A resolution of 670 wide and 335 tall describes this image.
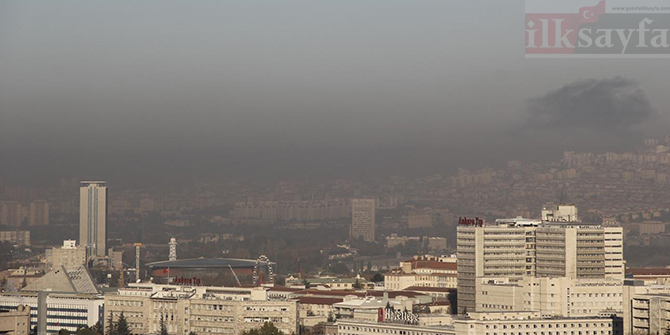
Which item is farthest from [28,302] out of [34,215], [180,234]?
[180,234]

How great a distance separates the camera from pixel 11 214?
13000 centimetres

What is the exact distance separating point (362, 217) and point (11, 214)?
35348 mm

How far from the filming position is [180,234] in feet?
474

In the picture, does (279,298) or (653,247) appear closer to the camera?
(279,298)

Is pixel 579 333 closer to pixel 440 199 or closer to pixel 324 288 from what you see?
pixel 324 288

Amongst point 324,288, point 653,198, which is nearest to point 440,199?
point 653,198

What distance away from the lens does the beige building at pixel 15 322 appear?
192ft

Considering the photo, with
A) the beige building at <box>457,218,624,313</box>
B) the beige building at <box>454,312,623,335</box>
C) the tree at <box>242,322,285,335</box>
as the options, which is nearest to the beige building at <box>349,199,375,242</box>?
the beige building at <box>457,218,624,313</box>

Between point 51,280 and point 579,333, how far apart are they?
1404 inches

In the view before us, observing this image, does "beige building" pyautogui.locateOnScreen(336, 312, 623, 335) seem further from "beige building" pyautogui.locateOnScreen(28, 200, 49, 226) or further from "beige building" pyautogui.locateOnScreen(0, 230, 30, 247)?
"beige building" pyautogui.locateOnScreen(28, 200, 49, 226)

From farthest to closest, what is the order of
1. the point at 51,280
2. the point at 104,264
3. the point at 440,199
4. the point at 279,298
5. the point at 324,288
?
the point at 440,199
the point at 104,264
the point at 324,288
the point at 51,280
the point at 279,298

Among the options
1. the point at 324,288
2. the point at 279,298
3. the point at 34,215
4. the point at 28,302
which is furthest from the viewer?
the point at 34,215

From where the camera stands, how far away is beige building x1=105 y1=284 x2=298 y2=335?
190 feet

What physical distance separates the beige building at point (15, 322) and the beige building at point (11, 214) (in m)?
65.8
